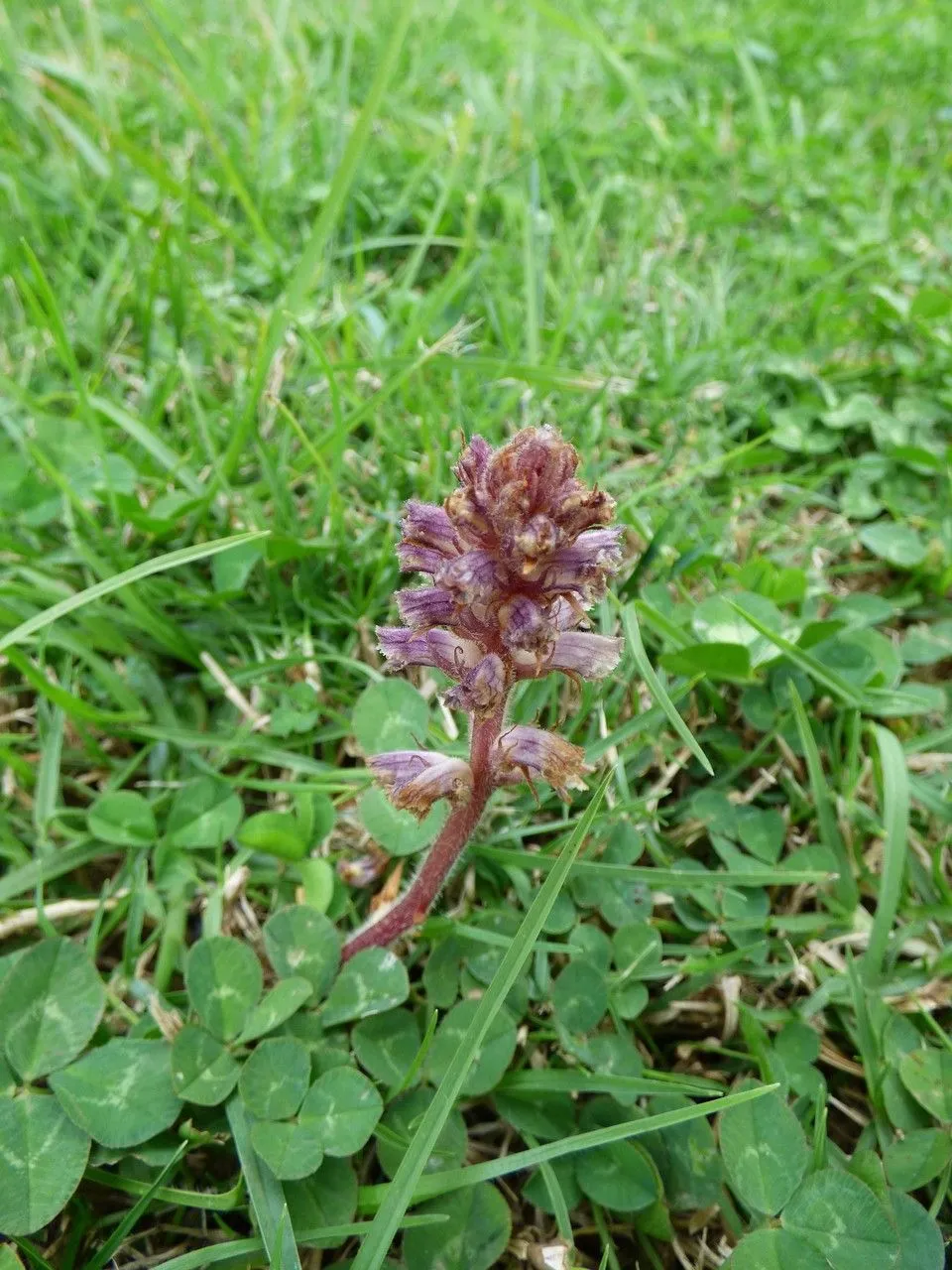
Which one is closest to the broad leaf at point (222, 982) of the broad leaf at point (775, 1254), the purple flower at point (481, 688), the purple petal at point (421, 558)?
the purple flower at point (481, 688)

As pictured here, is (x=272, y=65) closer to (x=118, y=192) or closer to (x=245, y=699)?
(x=118, y=192)

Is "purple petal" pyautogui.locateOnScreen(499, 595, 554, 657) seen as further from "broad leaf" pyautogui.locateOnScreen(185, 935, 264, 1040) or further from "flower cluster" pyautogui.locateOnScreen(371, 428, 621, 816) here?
"broad leaf" pyautogui.locateOnScreen(185, 935, 264, 1040)

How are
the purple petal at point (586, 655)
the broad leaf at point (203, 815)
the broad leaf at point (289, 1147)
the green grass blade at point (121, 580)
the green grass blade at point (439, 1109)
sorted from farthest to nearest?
the broad leaf at point (203, 815)
the green grass blade at point (121, 580)
the broad leaf at point (289, 1147)
the purple petal at point (586, 655)
the green grass blade at point (439, 1109)

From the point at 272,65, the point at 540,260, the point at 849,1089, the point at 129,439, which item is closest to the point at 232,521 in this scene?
the point at 129,439

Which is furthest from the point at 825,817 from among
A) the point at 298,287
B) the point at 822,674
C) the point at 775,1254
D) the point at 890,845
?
the point at 298,287

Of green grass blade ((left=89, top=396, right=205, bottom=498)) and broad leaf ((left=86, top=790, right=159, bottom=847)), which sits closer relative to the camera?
broad leaf ((left=86, top=790, right=159, bottom=847))

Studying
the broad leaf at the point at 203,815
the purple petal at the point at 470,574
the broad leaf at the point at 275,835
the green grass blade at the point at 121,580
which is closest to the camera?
the purple petal at the point at 470,574

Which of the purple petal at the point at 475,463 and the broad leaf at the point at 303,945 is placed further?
the broad leaf at the point at 303,945

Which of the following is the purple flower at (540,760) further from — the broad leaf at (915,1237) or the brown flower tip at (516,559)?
the broad leaf at (915,1237)

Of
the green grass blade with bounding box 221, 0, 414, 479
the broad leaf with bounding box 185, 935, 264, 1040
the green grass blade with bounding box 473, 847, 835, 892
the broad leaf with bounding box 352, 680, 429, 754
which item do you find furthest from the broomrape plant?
the green grass blade with bounding box 221, 0, 414, 479
